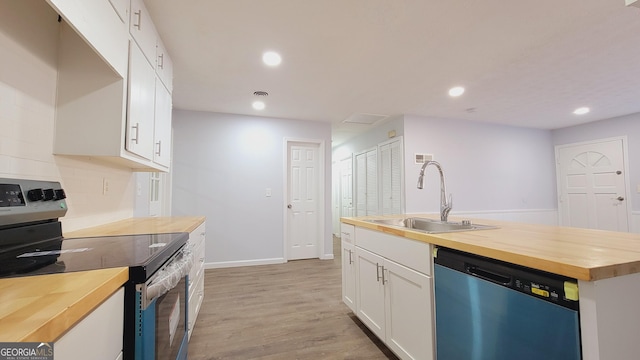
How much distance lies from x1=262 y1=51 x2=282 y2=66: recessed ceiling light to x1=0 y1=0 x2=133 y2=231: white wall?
143 cm

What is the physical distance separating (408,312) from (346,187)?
5064mm

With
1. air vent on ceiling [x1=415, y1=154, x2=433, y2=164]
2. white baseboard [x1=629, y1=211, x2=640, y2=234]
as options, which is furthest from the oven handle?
white baseboard [x1=629, y1=211, x2=640, y2=234]

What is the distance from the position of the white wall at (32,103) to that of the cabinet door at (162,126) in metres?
0.49

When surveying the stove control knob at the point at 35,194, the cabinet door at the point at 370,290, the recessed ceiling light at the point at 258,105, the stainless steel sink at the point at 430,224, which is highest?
the recessed ceiling light at the point at 258,105

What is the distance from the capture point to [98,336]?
65 centimetres

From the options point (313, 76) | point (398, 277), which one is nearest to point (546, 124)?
point (313, 76)

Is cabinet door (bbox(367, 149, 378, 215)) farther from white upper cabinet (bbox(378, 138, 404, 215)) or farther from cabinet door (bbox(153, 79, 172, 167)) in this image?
cabinet door (bbox(153, 79, 172, 167))

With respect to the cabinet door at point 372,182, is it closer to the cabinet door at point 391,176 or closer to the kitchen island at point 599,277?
the cabinet door at point 391,176

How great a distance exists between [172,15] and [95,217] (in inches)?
58.4

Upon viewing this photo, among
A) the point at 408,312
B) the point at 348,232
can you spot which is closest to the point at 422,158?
the point at 348,232

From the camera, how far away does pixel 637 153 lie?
4199mm

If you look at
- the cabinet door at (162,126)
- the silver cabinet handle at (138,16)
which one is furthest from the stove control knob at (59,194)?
the silver cabinet handle at (138,16)

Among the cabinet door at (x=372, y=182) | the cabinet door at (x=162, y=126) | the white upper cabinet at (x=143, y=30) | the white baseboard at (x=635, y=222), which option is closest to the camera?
the white upper cabinet at (x=143, y=30)

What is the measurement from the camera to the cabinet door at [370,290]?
5.90ft
